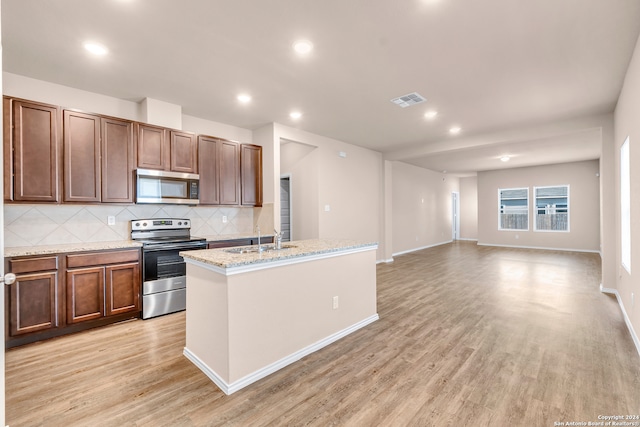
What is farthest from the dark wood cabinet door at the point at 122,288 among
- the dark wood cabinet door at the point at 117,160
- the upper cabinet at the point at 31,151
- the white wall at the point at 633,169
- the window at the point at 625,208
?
the window at the point at 625,208

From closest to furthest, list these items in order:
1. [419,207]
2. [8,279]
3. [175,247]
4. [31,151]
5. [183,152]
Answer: [8,279] → [31,151] → [175,247] → [183,152] → [419,207]

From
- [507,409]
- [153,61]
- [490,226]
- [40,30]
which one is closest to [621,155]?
[507,409]

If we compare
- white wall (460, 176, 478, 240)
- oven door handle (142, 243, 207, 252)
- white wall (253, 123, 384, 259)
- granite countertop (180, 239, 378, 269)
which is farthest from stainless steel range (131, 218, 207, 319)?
white wall (460, 176, 478, 240)

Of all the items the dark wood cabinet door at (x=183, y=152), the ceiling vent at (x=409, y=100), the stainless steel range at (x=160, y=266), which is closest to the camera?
the stainless steel range at (x=160, y=266)

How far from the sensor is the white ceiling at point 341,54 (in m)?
2.23

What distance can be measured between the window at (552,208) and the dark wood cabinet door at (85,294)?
10992 millimetres

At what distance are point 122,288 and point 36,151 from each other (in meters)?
1.64

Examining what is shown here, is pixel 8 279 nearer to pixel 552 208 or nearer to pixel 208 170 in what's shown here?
pixel 208 170

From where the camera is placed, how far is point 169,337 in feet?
9.94

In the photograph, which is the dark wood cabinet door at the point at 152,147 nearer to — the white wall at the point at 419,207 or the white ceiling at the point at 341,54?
the white ceiling at the point at 341,54

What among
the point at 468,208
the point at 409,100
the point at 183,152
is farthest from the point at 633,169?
the point at 468,208

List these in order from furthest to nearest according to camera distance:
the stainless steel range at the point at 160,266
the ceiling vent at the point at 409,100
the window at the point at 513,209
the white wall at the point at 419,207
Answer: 1. the window at the point at 513,209
2. the white wall at the point at 419,207
3. the ceiling vent at the point at 409,100
4. the stainless steel range at the point at 160,266

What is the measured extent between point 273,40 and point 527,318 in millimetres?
3993

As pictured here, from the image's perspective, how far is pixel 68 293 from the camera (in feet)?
9.95
